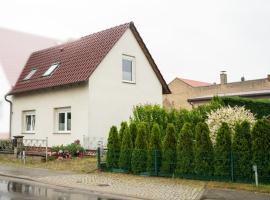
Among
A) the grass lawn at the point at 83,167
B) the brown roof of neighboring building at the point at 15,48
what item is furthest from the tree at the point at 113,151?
the brown roof of neighboring building at the point at 15,48

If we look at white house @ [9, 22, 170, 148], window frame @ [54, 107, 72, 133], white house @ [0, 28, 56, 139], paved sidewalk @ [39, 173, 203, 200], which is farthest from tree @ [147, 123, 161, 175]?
white house @ [0, 28, 56, 139]

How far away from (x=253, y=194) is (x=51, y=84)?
1437 centimetres

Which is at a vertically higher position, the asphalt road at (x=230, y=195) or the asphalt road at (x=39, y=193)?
the asphalt road at (x=39, y=193)

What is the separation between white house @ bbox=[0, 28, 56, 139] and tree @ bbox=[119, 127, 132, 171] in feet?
45.0

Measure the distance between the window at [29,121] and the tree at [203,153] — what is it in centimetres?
1392

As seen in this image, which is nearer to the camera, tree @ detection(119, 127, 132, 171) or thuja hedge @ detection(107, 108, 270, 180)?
thuja hedge @ detection(107, 108, 270, 180)

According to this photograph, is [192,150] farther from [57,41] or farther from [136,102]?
[57,41]

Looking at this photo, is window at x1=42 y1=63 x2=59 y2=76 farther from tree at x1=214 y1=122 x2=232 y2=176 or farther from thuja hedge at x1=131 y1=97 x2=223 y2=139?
tree at x1=214 y1=122 x2=232 y2=176

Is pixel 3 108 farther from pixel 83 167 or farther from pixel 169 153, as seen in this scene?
pixel 169 153

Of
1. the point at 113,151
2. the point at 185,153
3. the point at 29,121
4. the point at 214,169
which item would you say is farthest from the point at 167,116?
the point at 29,121

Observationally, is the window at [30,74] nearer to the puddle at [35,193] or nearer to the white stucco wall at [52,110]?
the white stucco wall at [52,110]

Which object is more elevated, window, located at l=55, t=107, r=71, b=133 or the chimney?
the chimney

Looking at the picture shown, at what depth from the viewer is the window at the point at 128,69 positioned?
23.0 metres

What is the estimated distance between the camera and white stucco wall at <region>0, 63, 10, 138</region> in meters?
26.6
